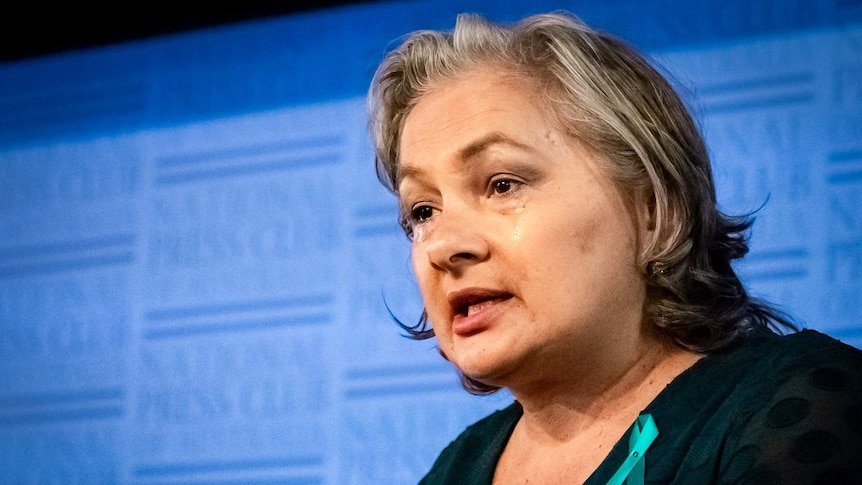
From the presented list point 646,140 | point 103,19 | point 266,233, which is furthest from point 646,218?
point 103,19

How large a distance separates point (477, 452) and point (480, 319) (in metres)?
0.34

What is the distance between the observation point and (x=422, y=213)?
150cm

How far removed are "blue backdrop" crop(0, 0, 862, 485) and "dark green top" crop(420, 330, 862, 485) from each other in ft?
2.52

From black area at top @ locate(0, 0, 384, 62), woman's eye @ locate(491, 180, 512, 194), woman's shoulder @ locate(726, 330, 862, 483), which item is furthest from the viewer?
black area at top @ locate(0, 0, 384, 62)

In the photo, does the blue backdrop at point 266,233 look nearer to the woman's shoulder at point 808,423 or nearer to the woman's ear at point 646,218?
the woman's ear at point 646,218

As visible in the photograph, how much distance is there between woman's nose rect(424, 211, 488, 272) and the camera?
134 cm

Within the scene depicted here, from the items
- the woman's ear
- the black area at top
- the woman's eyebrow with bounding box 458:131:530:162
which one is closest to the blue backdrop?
the black area at top

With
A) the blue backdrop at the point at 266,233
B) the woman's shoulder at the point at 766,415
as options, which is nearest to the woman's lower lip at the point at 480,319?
the woman's shoulder at the point at 766,415

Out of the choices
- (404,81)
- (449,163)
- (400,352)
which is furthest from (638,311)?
(400,352)

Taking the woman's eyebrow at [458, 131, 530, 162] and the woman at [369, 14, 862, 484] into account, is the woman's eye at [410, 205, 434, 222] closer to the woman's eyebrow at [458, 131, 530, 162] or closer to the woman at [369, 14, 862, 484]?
the woman at [369, 14, 862, 484]

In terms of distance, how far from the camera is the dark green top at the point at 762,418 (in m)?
1.06

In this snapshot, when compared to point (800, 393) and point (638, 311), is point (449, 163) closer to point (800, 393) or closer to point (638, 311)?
point (638, 311)

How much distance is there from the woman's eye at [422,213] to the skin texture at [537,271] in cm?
2

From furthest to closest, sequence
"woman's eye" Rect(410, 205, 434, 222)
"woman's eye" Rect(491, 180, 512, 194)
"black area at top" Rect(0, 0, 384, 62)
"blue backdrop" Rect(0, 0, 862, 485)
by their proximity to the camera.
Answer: "black area at top" Rect(0, 0, 384, 62), "blue backdrop" Rect(0, 0, 862, 485), "woman's eye" Rect(410, 205, 434, 222), "woman's eye" Rect(491, 180, 512, 194)
